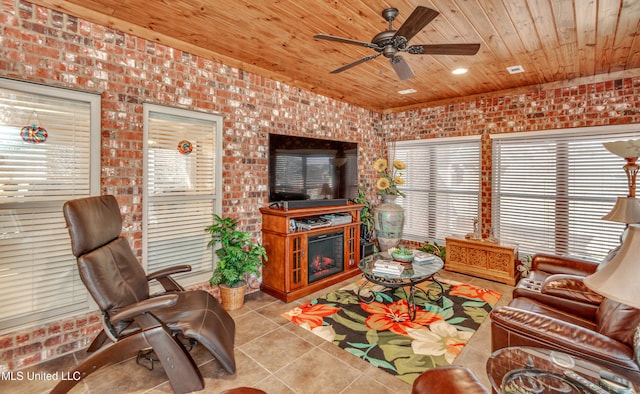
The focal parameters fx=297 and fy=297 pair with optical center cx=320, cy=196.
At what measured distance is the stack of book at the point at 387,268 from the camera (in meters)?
3.07

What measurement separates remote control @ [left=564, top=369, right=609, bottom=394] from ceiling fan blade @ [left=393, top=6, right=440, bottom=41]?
1919 mm

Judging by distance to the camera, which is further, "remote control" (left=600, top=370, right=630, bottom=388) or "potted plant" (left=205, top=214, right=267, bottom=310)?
"potted plant" (left=205, top=214, right=267, bottom=310)

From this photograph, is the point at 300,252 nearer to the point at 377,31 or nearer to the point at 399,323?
the point at 399,323

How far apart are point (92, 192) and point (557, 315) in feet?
12.7

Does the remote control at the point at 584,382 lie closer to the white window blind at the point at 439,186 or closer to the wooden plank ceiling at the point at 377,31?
the wooden plank ceiling at the point at 377,31

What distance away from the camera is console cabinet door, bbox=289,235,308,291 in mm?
3520

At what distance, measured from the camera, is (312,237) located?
377 cm

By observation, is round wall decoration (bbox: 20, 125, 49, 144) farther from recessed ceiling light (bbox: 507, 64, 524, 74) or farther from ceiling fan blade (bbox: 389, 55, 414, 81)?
recessed ceiling light (bbox: 507, 64, 524, 74)

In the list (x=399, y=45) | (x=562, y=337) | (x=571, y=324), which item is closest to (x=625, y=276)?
(x=562, y=337)

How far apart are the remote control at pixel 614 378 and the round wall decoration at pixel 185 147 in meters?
3.49

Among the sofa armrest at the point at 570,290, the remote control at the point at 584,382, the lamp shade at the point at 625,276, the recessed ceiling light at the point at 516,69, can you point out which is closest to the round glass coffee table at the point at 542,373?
the remote control at the point at 584,382

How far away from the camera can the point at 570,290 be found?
238cm

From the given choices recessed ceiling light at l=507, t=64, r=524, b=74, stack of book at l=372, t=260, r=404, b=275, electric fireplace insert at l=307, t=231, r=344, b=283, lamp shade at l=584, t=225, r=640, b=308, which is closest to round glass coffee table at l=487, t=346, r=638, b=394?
lamp shade at l=584, t=225, r=640, b=308

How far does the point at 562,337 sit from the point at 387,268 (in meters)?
1.61
